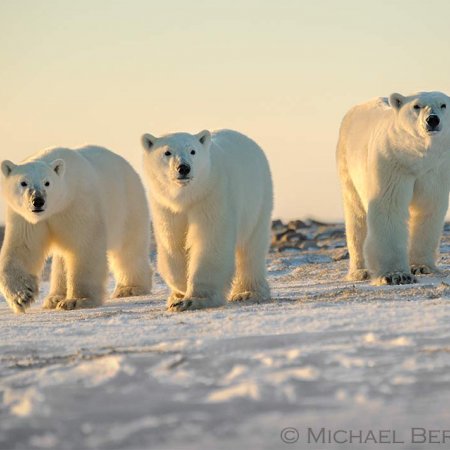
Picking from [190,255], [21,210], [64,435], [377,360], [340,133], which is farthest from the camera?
[340,133]

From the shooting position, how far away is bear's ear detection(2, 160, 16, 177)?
26.8 feet

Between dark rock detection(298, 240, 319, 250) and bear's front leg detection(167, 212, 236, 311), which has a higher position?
bear's front leg detection(167, 212, 236, 311)

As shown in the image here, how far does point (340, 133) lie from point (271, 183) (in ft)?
7.70

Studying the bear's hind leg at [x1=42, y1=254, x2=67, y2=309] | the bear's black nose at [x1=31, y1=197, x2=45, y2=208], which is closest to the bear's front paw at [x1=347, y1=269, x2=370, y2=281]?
the bear's hind leg at [x1=42, y1=254, x2=67, y2=309]

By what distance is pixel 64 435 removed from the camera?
129 inches

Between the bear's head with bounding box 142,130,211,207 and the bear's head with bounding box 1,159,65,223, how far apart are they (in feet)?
4.11

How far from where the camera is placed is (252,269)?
7770 mm

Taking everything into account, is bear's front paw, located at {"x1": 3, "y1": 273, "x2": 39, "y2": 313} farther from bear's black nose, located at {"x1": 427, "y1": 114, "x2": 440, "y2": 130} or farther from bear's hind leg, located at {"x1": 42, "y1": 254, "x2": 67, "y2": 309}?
bear's black nose, located at {"x1": 427, "y1": 114, "x2": 440, "y2": 130}

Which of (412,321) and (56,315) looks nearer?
(412,321)

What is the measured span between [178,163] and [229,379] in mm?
3191

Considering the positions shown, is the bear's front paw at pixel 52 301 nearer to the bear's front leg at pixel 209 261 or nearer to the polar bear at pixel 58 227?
the polar bear at pixel 58 227

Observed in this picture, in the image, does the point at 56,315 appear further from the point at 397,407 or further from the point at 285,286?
the point at 397,407

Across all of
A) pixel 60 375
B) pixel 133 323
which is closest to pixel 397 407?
pixel 60 375

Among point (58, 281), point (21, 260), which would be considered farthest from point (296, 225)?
point (21, 260)
